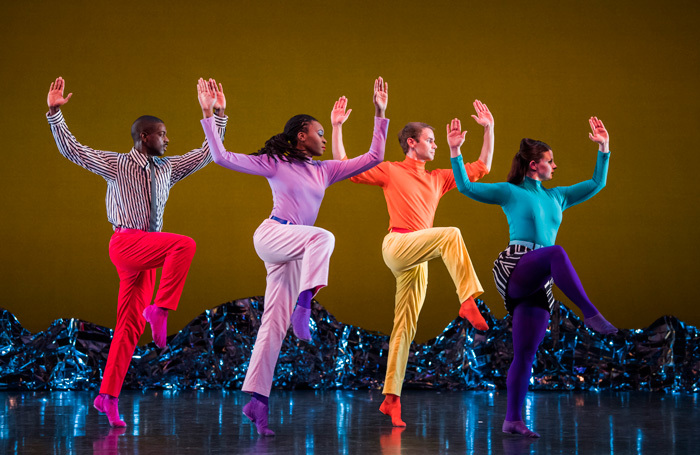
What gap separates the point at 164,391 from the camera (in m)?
5.51

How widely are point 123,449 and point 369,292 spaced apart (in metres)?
3.15

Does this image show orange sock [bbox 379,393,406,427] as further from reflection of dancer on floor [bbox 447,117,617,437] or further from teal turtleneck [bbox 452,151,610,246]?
teal turtleneck [bbox 452,151,610,246]

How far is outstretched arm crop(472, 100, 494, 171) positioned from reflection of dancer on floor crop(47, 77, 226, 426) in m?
1.34

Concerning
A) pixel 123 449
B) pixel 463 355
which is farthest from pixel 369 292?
pixel 123 449

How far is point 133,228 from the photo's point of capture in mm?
3938

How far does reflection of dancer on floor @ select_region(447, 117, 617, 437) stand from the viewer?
3387 millimetres

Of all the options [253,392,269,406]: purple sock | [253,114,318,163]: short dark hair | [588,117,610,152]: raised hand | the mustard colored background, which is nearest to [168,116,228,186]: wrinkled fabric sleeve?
[253,114,318,163]: short dark hair

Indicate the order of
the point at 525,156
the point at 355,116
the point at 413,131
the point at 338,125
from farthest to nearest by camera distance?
the point at 355,116 < the point at 413,131 < the point at 338,125 < the point at 525,156

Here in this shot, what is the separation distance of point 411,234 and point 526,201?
65cm

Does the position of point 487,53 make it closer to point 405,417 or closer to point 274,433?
point 405,417

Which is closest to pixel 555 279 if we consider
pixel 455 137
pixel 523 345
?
pixel 523 345

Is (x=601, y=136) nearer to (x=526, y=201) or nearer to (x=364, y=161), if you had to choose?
(x=526, y=201)

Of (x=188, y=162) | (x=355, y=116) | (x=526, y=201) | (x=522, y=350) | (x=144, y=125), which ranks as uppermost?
(x=355, y=116)

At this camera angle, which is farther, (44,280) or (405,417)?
(44,280)
